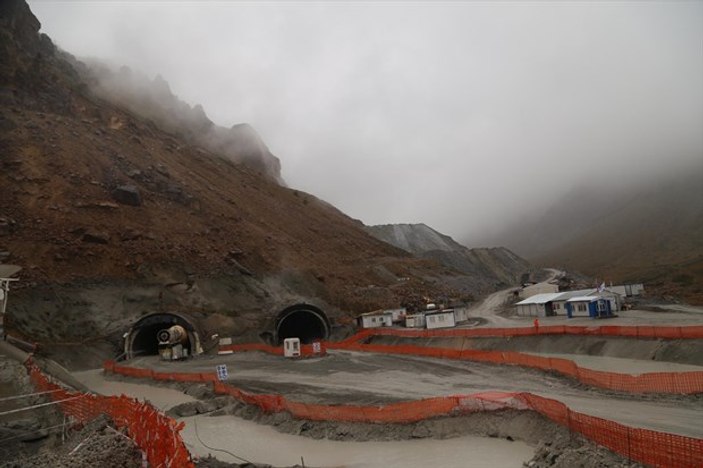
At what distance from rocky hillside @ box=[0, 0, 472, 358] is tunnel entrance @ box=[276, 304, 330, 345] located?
80.2 inches

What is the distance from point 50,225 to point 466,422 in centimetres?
4812

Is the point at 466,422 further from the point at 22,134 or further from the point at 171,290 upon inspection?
the point at 22,134

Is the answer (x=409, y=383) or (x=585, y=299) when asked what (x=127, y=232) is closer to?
(x=409, y=383)

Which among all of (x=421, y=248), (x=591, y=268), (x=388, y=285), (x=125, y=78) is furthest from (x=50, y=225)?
(x=591, y=268)

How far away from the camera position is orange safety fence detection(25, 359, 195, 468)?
10.8 metres

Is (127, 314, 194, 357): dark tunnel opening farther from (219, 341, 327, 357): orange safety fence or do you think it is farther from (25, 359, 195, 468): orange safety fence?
(25, 359, 195, 468): orange safety fence

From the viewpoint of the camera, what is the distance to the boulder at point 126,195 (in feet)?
188

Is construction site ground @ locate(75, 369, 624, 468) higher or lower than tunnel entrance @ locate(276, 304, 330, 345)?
lower

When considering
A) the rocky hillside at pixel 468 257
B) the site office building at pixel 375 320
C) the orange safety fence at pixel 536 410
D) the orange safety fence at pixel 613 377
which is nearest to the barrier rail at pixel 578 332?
the site office building at pixel 375 320

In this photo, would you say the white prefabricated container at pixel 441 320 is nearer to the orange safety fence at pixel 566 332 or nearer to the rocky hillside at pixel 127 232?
the orange safety fence at pixel 566 332

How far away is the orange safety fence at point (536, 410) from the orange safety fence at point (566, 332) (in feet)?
50.3

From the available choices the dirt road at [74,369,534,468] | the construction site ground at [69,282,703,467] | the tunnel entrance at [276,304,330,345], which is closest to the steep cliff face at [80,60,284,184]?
the tunnel entrance at [276,304,330,345]

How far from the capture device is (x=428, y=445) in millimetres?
15398

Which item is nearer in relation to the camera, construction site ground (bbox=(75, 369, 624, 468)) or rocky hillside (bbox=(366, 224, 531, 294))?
construction site ground (bbox=(75, 369, 624, 468))
